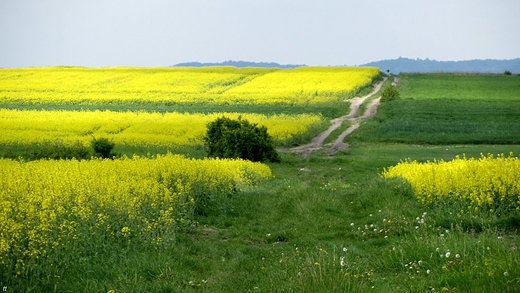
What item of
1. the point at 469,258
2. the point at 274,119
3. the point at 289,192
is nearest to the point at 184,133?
the point at 274,119

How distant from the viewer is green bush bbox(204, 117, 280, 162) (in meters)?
28.7

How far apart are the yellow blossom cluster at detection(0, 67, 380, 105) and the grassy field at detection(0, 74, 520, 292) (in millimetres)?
42872

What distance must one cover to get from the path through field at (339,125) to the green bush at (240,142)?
392 cm

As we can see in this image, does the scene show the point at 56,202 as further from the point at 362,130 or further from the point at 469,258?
the point at 362,130

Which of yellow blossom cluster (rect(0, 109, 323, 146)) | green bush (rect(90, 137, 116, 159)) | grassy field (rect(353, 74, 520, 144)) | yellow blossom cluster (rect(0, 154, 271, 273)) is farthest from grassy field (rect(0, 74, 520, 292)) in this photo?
grassy field (rect(353, 74, 520, 144))

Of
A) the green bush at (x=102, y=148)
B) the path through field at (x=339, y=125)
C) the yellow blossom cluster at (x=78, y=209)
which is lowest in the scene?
the path through field at (x=339, y=125)

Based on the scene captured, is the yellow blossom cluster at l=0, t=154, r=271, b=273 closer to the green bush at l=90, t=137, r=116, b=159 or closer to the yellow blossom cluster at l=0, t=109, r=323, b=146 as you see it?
the green bush at l=90, t=137, r=116, b=159

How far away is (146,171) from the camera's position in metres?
15.1

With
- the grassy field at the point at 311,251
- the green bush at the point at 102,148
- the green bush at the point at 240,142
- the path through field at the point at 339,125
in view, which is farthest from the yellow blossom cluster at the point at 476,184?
the path through field at the point at 339,125

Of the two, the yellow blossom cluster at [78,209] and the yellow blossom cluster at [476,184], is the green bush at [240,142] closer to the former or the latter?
the yellow blossom cluster at [78,209]

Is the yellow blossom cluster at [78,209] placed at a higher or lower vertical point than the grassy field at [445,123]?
higher

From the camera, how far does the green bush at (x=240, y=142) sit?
28.7m

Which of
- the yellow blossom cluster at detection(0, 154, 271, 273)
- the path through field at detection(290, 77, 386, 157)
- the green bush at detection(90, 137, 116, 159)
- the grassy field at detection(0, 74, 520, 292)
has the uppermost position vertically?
the yellow blossom cluster at detection(0, 154, 271, 273)

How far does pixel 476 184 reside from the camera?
44.8ft
